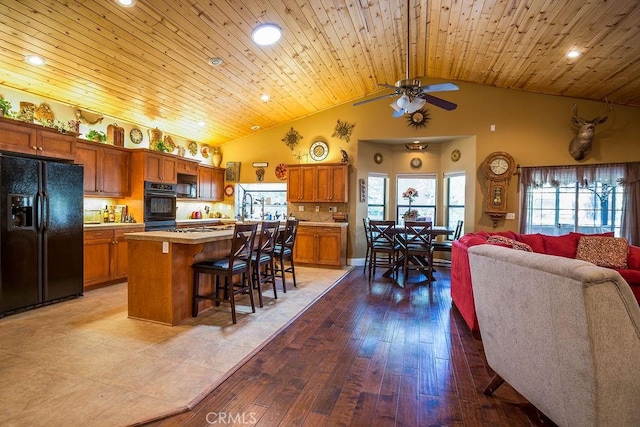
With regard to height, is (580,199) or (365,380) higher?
(580,199)

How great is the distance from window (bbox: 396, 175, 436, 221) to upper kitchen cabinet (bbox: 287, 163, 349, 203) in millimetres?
1489

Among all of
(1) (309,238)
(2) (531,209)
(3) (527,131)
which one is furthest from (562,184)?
(1) (309,238)

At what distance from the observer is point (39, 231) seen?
365cm

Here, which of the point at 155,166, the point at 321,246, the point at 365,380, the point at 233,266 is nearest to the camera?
the point at 365,380

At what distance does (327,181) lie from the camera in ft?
21.6

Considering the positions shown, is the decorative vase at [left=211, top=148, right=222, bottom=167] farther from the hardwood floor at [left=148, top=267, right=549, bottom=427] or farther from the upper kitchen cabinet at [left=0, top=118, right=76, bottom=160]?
the hardwood floor at [left=148, top=267, right=549, bottom=427]

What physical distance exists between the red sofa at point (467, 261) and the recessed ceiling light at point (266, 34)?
11.0ft

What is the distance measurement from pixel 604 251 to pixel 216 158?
7.40m

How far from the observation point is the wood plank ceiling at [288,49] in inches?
130

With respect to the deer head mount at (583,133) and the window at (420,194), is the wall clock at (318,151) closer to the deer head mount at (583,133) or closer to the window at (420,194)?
the window at (420,194)

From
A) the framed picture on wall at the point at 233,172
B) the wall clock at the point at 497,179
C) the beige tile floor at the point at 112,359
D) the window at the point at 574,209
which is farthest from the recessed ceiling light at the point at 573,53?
the framed picture on wall at the point at 233,172

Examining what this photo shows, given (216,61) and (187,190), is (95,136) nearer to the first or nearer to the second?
(187,190)

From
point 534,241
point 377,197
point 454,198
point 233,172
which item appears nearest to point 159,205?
point 233,172

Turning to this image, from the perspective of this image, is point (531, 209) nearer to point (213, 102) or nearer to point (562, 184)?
point (562, 184)
